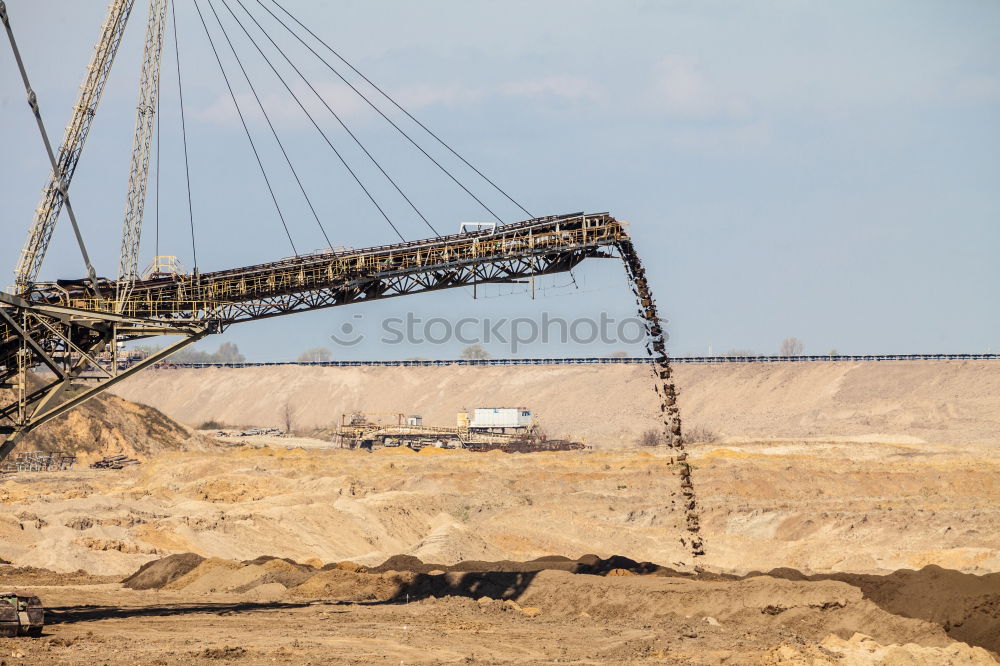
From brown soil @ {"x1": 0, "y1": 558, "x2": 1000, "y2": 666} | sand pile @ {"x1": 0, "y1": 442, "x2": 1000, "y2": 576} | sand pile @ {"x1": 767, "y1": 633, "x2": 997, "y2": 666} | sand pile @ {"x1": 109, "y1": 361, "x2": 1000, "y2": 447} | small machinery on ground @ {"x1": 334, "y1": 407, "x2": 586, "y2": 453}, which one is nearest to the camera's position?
sand pile @ {"x1": 767, "y1": 633, "x2": 997, "y2": 666}

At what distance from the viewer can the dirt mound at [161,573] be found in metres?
34.1

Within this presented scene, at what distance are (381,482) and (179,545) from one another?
2359 centimetres

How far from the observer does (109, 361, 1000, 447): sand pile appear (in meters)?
128

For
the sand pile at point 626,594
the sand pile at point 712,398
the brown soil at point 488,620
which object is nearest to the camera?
the brown soil at point 488,620

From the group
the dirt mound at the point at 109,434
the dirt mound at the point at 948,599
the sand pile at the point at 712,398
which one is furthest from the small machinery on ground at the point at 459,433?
the dirt mound at the point at 948,599

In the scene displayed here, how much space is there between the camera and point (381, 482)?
216 feet

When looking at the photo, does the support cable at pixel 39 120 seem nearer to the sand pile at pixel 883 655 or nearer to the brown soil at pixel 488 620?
the brown soil at pixel 488 620

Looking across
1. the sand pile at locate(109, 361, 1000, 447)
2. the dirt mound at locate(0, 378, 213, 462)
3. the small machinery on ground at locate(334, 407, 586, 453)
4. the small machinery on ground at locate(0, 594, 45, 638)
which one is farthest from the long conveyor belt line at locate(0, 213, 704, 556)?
the sand pile at locate(109, 361, 1000, 447)

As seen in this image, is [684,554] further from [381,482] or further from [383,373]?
[383,373]

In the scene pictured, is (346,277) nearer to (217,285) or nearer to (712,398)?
(217,285)

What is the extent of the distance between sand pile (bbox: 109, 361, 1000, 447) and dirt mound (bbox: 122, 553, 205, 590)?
8417 centimetres

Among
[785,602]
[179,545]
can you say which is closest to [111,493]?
[179,545]

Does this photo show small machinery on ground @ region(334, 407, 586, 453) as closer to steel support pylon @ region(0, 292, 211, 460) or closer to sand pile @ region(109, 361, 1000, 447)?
sand pile @ region(109, 361, 1000, 447)

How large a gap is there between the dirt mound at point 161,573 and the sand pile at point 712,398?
84166 millimetres
